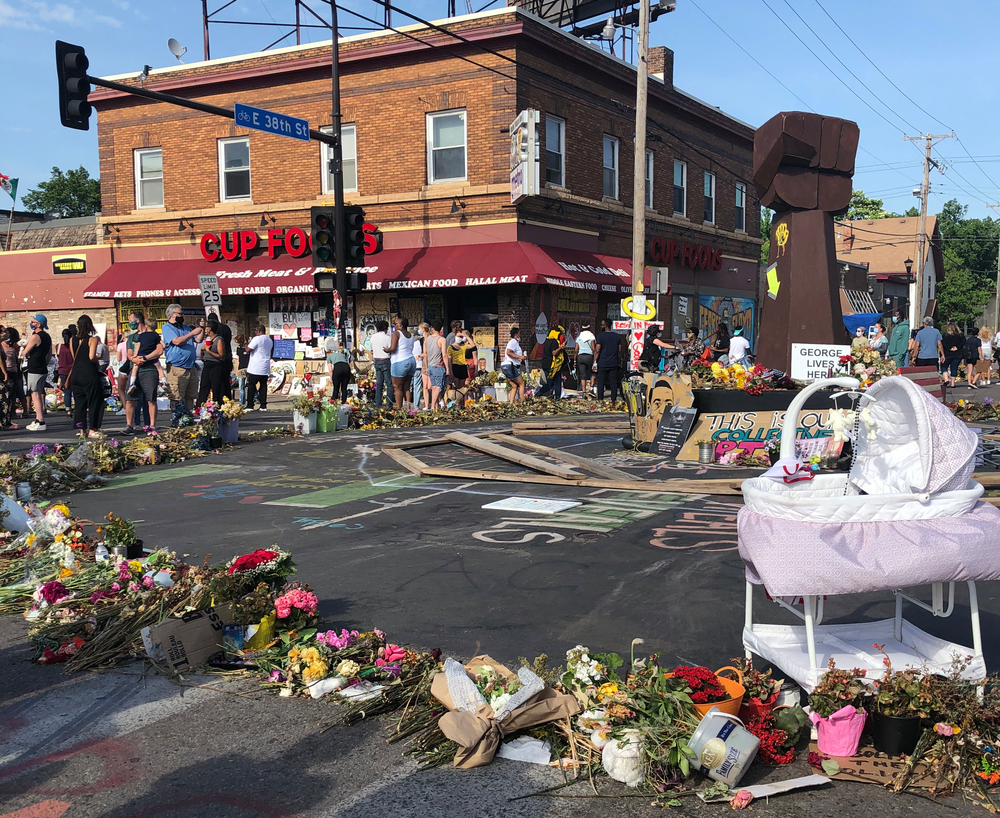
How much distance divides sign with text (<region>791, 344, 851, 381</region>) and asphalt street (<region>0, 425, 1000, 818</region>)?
11.8 feet

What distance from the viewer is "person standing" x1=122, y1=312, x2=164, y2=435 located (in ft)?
45.3

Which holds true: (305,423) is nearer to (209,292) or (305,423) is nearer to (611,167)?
(209,292)

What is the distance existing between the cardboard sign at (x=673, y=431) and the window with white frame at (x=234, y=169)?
18.7 metres

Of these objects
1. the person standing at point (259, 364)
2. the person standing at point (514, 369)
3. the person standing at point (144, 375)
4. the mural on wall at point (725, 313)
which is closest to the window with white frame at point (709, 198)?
the mural on wall at point (725, 313)

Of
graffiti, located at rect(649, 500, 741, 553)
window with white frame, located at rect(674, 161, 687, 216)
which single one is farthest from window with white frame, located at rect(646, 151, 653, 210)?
graffiti, located at rect(649, 500, 741, 553)

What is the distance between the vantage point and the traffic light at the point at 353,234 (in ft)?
57.7

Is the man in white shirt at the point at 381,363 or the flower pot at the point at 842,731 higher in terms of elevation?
the man in white shirt at the point at 381,363

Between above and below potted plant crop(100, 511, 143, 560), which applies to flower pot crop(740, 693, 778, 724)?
below

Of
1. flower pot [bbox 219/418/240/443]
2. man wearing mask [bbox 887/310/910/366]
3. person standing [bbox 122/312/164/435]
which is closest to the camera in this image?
person standing [bbox 122/312/164/435]

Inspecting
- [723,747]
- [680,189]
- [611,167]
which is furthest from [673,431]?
[680,189]

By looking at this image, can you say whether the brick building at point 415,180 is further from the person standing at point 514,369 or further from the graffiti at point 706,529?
the graffiti at point 706,529

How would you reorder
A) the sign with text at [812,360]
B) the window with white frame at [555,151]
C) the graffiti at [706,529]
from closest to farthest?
1. the graffiti at [706,529]
2. the sign with text at [812,360]
3. the window with white frame at [555,151]

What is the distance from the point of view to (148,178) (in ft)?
91.8

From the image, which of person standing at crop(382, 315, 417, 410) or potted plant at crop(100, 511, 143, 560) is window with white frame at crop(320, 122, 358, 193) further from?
potted plant at crop(100, 511, 143, 560)
